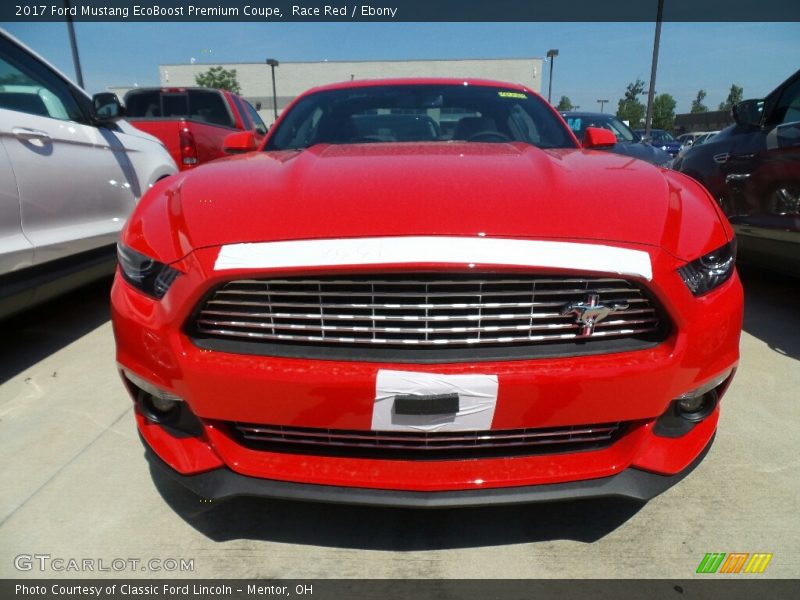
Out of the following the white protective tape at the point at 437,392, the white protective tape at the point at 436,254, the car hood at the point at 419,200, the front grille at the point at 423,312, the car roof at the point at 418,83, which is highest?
the car roof at the point at 418,83

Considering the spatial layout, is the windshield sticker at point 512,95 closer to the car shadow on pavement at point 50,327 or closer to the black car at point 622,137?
the car shadow on pavement at point 50,327

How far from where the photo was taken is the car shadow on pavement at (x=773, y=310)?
313 centimetres

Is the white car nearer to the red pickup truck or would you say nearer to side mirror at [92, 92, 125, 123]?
side mirror at [92, 92, 125, 123]

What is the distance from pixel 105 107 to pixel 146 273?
102 inches

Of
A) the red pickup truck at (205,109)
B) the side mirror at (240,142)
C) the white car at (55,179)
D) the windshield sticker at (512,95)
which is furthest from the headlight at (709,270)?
the red pickup truck at (205,109)

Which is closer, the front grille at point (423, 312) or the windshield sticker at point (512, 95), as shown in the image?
the front grille at point (423, 312)

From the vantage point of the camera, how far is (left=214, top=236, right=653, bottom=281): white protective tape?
1.32 metres

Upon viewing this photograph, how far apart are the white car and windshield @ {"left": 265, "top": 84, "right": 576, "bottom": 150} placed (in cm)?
120

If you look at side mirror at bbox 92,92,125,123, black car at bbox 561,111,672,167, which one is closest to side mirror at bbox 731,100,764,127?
black car at bbox 561,111,672,167

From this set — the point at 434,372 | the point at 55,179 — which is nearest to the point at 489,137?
the point at 434,372

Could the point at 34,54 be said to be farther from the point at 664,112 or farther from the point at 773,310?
the point at 664,112

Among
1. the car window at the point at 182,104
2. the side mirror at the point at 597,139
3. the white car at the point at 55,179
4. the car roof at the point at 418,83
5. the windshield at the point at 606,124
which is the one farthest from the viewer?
the windshield at the point at 606,124

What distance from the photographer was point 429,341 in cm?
139

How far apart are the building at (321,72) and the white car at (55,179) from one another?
4381 cm
